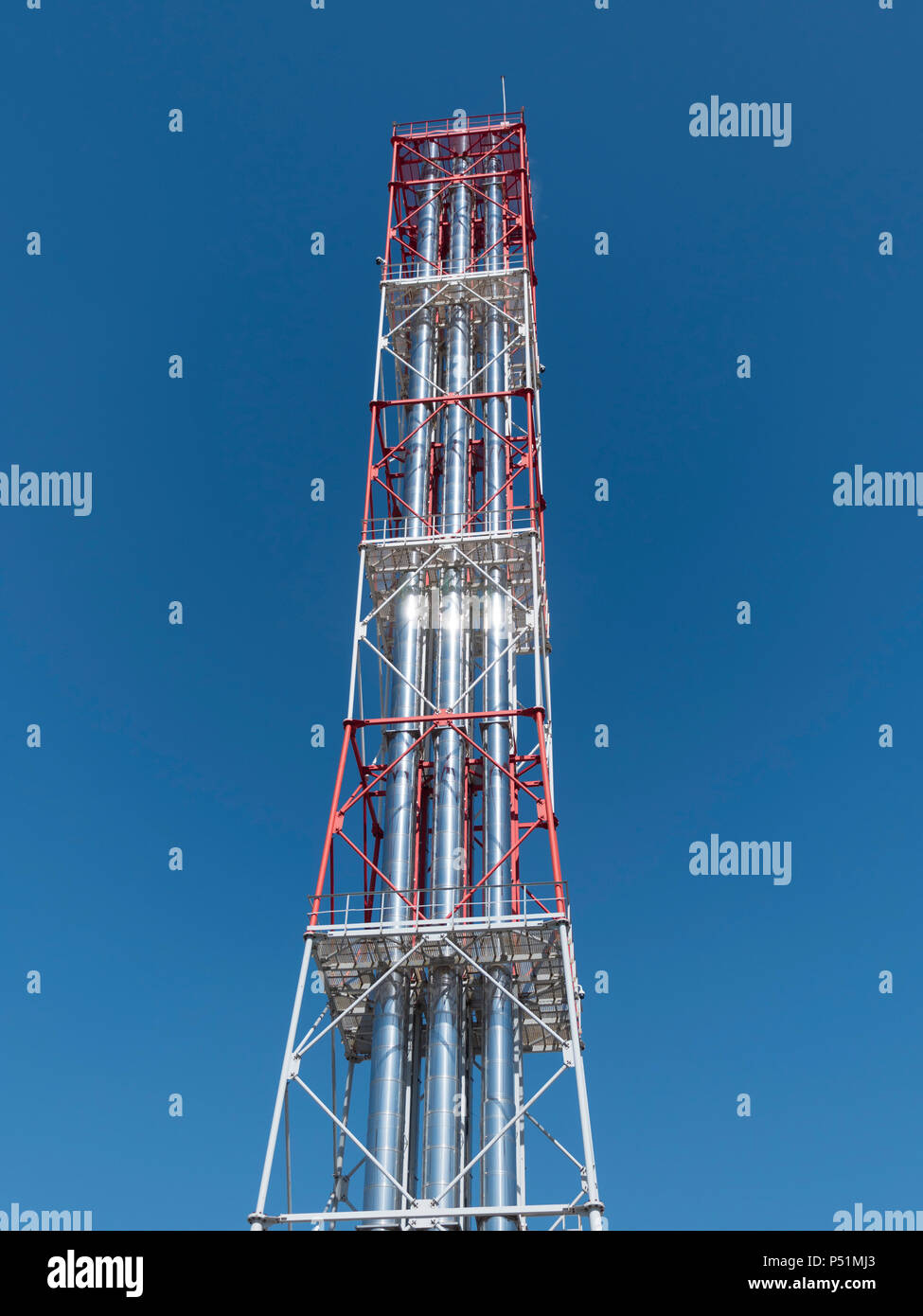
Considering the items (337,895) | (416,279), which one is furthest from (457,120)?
(337,895)

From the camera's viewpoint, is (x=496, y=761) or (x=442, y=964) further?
(x=496, y=761)

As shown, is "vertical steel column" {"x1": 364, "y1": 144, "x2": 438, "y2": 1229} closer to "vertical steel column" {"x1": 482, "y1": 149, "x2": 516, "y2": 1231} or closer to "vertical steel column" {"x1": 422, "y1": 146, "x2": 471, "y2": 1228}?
"vertical steel column" {"x1": 422, "y1": 146, "x2": 471, "y2": 1228}

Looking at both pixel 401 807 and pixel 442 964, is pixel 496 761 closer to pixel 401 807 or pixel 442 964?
pixel 401 807

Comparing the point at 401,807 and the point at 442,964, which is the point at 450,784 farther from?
the point at 442,964

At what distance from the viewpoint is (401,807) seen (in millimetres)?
34969

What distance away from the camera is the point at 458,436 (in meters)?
42.2

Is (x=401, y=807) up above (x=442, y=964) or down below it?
above

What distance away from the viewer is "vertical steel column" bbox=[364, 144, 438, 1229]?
29438mm

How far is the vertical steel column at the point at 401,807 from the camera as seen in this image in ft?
96.6

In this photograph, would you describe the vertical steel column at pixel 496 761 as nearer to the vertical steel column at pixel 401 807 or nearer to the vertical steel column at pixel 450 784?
the vertical steel column at pixel 450 784

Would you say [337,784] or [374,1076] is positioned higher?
[337,784]

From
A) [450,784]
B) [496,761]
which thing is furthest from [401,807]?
[496,761]
